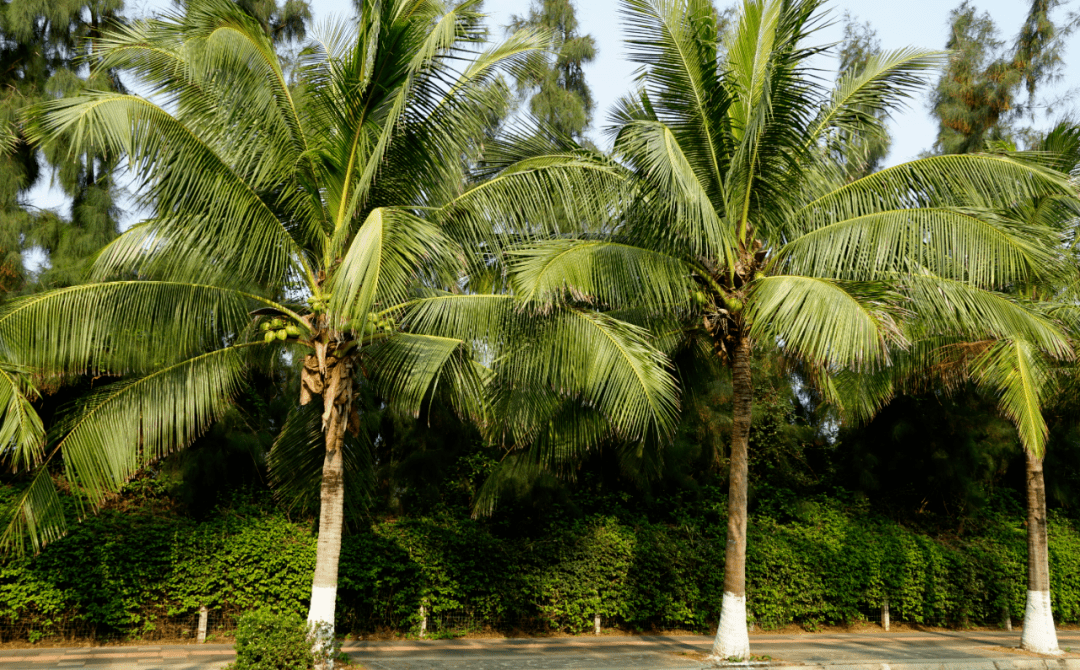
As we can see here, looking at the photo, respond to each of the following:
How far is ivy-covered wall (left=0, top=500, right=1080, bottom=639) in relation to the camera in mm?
10672

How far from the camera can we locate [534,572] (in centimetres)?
1270

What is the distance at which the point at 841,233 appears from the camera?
9422 millimetres

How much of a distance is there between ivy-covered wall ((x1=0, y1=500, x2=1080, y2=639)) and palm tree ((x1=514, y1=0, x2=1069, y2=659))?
11.4 ft

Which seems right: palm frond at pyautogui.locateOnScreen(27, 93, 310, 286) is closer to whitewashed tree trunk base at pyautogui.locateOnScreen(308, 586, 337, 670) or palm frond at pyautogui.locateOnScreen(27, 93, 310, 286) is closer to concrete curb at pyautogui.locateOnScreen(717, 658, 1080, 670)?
whitewashed tree trunk base at pyautogui.locateOnScreen(308, 586, 337, 670)

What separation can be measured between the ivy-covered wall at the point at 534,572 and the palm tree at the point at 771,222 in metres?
3.48

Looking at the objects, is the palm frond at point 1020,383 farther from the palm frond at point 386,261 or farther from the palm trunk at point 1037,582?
the palm frond at point 386,261

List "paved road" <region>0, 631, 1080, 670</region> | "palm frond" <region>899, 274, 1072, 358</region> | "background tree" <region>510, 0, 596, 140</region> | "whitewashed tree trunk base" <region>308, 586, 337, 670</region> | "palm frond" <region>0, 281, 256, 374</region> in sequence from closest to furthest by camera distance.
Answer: "palm frond" <region>0, 281, 256, 374</region> < "whitewashed tree trunk base" <region>308, 586, 337, 670</region> < "palm frond" <region>899, 274, 1072, 358</region> < "paved road" <region>0, 631, 1080, 670</region> < "background tree" <region>510, 0, 596, 140</region>

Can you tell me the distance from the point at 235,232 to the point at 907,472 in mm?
15489

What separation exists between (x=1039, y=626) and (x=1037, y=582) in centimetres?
66

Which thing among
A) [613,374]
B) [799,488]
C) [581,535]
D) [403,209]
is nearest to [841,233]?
[613,374]

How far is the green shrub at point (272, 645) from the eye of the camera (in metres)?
7.98

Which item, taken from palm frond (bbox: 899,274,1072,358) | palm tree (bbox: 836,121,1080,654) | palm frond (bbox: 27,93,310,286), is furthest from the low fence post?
palm tree (bbox: 836,121,1080,654)

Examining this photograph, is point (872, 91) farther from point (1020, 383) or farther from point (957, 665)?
point (957, 665)

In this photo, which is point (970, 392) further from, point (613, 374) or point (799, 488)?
point (613, 374)
